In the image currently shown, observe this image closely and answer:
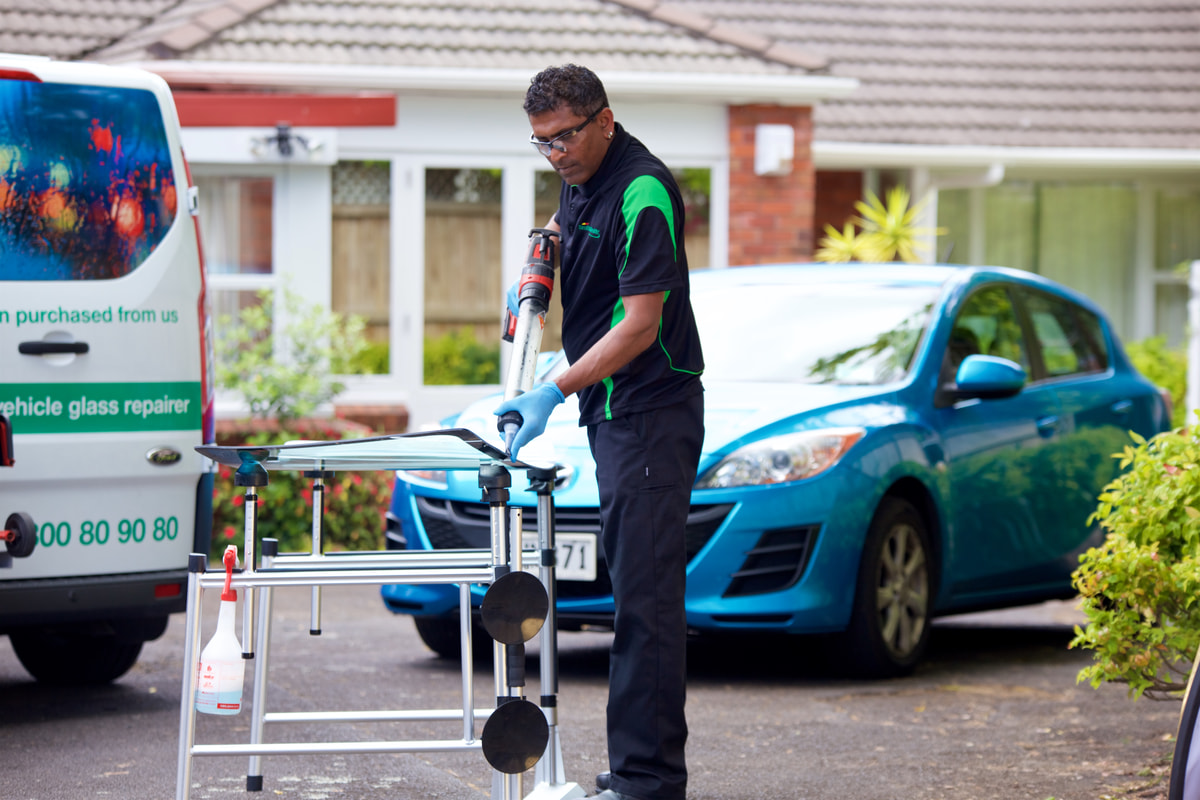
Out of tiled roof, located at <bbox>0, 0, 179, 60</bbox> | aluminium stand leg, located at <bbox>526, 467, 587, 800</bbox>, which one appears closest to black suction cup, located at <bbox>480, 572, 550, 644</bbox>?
aluminium stand leg, located at <bbox>526, 467, 587, 800</bbox>

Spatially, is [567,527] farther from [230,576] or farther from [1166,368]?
[1166,368]

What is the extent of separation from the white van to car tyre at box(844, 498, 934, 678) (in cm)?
243

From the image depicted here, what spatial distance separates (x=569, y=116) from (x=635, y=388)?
683mm

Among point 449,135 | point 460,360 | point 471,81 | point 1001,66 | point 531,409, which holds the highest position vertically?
point 1001,66

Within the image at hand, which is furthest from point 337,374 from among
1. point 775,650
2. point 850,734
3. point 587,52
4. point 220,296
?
point 850,734

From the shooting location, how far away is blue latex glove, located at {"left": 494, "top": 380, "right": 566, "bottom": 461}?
12.8 feet

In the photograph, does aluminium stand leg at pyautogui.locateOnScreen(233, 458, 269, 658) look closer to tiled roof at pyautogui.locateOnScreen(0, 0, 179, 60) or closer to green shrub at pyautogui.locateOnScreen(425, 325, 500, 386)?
green shrub at pyautogui.locateOnScreen(425, 325, 500, 386)

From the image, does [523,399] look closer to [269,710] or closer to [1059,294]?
[269,710]

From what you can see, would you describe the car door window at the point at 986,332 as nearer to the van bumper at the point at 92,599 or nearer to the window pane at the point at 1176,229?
the van bumper at the point at 92,599

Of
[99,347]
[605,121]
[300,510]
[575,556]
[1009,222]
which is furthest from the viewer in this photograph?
[1009,222]

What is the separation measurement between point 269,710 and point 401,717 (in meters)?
1.86

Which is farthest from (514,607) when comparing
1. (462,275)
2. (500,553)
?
(462,275)

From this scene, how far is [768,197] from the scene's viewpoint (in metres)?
12.6

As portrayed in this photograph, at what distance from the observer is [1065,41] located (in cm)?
1603
